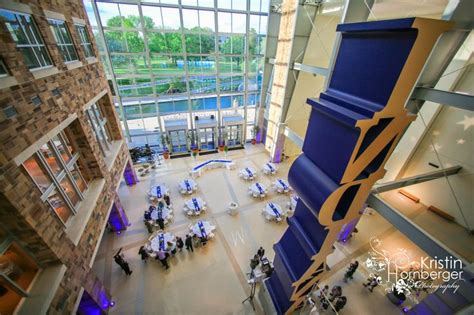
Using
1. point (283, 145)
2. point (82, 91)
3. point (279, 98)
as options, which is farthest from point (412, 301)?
point (82, 91)

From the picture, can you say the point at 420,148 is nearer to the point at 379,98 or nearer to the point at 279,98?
the point at 279,98

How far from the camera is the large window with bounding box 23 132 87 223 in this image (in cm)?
457

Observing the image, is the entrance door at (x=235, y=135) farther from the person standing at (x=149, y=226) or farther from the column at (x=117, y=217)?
the column at (x=117, y=217)

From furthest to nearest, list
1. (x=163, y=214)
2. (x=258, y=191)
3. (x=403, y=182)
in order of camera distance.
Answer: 1. (x=258, y=191)
2. (x=163, y=214)
3. (x=403, y=182)

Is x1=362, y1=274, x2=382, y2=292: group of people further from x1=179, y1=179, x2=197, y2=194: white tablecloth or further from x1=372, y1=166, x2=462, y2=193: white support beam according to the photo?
x1=179, y1=179, x2=197, y2=194: white tablecloth

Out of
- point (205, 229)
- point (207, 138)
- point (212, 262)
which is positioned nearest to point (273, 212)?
point (205, 229)

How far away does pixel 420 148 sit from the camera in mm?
9523

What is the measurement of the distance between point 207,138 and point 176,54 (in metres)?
6.41

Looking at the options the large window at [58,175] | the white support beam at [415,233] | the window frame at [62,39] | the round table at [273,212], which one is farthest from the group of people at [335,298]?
the window frame at [62,39]

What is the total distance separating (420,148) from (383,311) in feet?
24.7

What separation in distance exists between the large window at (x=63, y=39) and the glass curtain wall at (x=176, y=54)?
19.4 ft

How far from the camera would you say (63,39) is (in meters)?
5.89

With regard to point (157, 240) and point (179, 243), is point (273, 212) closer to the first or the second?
point (179, 243)

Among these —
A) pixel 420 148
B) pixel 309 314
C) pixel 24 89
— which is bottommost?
pixel 309 314
